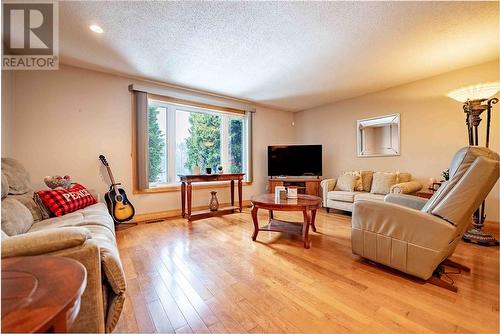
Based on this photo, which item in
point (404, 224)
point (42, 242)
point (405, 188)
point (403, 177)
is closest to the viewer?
point (42, 242)

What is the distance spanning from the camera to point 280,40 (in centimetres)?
242

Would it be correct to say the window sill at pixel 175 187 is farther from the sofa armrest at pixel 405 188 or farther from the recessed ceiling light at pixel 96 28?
the sofa armrest at pixel 405 188

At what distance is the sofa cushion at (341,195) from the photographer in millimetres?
3679

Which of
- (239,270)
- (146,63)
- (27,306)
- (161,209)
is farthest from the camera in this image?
(161,209)

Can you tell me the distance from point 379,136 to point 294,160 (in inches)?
63.9

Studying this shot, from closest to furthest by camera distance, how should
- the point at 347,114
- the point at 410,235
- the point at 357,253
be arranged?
the point at 410,235 → the point at 357,253 → the point at 347,114

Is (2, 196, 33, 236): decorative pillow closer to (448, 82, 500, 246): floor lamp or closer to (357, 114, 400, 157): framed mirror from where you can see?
(448, 82, 500, 246): floor lamp

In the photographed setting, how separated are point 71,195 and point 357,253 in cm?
288

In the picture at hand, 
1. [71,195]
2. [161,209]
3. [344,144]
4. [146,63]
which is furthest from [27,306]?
[344,144]

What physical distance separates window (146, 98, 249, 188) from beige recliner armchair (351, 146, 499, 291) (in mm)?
3103

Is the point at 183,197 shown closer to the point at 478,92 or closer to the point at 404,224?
the point at 404,224

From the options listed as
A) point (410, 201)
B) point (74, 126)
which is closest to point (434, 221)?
point (410, 201)

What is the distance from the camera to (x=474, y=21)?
2123mm

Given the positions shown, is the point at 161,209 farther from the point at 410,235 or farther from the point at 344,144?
the point at 344,144
